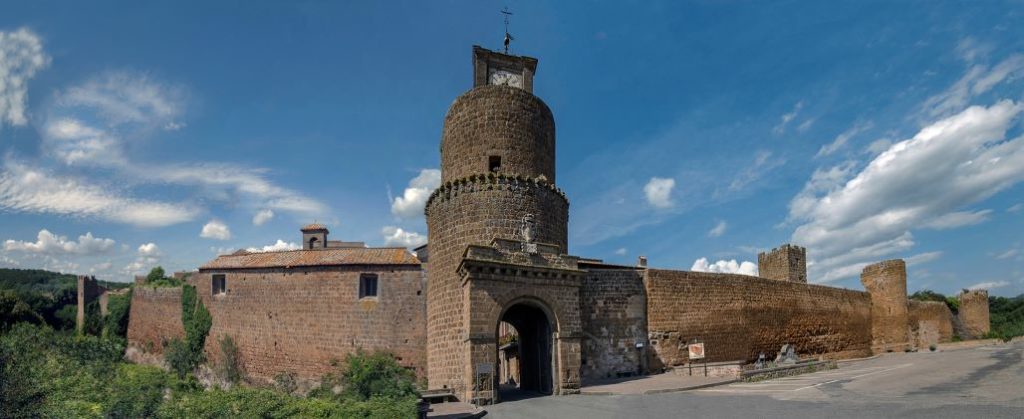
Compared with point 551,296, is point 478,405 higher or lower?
lower

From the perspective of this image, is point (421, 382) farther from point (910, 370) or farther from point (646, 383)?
point (910, 370)

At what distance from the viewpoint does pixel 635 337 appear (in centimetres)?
1992

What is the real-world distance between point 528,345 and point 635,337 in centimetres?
386

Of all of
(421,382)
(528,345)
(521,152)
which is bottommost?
(421,382)

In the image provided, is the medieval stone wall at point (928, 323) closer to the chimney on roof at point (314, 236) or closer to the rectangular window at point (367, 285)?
the rectangular window at point (367, 285)

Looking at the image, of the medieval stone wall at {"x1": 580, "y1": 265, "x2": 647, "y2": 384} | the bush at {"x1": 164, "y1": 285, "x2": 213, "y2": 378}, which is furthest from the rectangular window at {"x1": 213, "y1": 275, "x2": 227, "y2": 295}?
the medieval stone wall at {"x1": 580, "y1": 265, "x2": 647, "y2": 384}

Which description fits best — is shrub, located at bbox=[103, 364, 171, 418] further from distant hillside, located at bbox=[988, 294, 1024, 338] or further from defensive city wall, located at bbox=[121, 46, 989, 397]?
distant hillside, located at bbox=[988, 294, 1024, 338]

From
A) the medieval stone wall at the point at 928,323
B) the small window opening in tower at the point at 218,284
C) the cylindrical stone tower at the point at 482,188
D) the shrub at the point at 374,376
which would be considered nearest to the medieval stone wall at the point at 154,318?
the small window opening in tower at the point at 218,284

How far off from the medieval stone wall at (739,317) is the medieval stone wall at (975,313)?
19599mm

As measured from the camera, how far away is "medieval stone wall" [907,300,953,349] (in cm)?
3300

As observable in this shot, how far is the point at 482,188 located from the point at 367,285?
29.4 ft

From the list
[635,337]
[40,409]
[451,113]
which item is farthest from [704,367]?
[40,409]

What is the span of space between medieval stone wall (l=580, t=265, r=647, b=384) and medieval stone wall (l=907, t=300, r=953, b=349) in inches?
879

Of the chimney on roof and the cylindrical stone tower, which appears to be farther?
the chimney on roof
